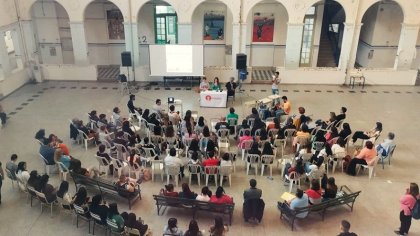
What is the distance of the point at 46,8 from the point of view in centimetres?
1906

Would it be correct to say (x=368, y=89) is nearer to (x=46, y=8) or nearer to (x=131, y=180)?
(x=131, y=180)

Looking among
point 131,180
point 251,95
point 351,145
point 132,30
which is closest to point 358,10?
point 251,95

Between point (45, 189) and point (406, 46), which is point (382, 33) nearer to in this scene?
point (406, 46)

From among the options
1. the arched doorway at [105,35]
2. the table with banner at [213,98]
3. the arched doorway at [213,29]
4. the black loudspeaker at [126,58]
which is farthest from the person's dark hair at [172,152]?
the arched doorway at [213,29]

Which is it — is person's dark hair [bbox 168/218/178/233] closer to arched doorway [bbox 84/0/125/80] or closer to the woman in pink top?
the woman in pink top

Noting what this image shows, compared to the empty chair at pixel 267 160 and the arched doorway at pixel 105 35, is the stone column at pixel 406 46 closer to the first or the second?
the empty chair at pixel 267 160

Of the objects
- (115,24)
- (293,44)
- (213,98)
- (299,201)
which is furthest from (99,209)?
(115,24)

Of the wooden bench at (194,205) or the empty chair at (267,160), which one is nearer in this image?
the wooden bench at (194,205)

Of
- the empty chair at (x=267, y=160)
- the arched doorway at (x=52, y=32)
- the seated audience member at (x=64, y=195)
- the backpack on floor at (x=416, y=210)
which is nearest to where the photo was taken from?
the backpack on floor at (x=416, y=210)

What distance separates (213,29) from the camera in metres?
19.8

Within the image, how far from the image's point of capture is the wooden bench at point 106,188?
349 inches

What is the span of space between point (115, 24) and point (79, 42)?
9.54ft

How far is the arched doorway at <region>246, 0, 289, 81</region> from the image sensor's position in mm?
19297

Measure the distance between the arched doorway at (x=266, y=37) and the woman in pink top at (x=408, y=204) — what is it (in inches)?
454
